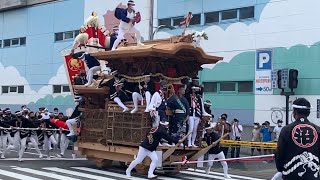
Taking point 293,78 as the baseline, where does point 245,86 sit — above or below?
below

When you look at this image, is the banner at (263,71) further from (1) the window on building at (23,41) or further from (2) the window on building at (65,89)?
(1) the window on building at (23,41)

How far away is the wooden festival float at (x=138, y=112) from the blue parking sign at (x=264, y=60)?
816cm

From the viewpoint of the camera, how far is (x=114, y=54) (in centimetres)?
1456

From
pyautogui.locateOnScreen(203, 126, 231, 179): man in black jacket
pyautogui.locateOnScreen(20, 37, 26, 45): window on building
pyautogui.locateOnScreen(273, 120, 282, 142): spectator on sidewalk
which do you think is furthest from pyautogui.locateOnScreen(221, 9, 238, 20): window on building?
pyautogui.locateOnScreen(20, 37, 26, 45): window on building

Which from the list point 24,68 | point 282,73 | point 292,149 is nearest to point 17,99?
point 24,68

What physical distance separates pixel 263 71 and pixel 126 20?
913 cm

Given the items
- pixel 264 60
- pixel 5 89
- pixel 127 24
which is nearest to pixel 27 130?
pixel 127 24

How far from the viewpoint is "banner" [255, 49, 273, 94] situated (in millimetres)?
22302

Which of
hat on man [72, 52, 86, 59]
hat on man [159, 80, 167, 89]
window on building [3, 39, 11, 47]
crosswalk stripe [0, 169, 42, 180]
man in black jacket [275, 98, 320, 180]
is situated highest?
window on building [3, 39, 11, 47]

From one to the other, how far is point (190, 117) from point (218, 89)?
34.4 ft

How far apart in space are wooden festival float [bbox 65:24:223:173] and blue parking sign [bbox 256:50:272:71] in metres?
8.16

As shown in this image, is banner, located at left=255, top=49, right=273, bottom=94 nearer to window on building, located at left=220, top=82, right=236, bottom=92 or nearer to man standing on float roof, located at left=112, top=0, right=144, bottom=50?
window on building, located at left=220, top=82, right=236, bottom=92

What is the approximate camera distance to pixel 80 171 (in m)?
14.8

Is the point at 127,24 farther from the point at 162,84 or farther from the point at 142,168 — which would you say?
the point at 142,168
